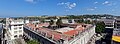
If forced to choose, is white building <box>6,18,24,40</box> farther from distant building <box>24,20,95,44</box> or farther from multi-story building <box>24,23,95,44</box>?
distant building <box>24,20,95,44</box>

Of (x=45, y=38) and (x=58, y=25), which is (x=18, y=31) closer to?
(x=58, y=25)

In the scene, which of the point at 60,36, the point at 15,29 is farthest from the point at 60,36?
the point at 15,29

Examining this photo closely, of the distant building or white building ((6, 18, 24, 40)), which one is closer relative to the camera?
the distant building

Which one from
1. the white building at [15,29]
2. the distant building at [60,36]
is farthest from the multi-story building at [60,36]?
the white building at [15,29]

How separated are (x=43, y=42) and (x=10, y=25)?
33.1 meters

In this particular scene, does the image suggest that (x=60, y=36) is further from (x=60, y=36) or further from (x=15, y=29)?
(x=15, y=29)

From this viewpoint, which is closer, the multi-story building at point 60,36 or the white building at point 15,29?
the multi-story building at point 60,36

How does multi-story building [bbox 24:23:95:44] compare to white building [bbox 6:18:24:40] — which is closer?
multi-story building [bbox 24:23:95:44]

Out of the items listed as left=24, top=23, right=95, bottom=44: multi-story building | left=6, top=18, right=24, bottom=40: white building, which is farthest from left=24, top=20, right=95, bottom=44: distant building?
left=6, top=18, right=24, bottom=40: white building

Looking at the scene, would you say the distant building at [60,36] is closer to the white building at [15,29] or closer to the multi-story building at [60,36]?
the multi-story building at [60,36]

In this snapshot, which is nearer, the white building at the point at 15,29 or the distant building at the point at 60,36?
the distant building at the point at 60,36

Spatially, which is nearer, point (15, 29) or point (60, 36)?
point (60, 36)

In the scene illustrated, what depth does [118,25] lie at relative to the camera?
85.0 meters

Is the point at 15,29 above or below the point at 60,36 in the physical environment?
below
